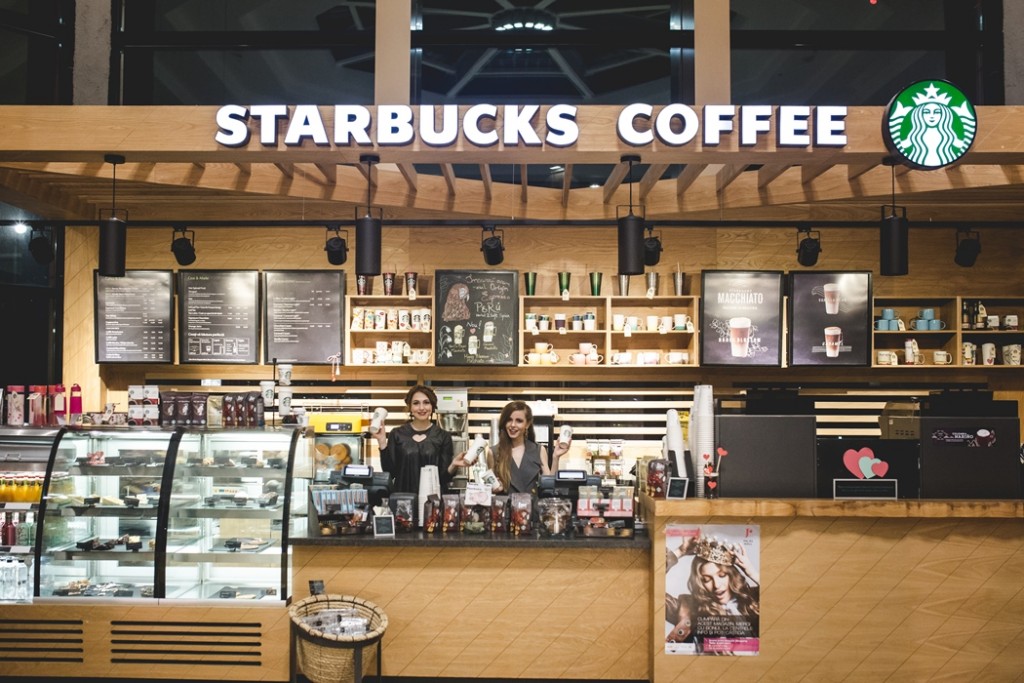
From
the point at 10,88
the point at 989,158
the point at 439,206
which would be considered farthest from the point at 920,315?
the point at 10,88

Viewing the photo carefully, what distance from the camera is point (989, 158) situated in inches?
159

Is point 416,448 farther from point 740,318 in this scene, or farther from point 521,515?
point 740,318

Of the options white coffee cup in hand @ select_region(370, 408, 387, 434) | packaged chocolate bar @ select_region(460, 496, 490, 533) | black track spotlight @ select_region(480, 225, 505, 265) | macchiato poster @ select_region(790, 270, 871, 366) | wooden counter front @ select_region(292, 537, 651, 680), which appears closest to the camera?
Result: wooden counter front @ select_region(292, 537, 651, 680)

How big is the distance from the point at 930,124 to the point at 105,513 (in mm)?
4552

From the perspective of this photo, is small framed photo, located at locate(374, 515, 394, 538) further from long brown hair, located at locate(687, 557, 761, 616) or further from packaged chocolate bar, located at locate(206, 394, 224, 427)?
long brown hair, located at locate(687, 557, 761, 616)

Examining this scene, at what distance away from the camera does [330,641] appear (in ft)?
12.3

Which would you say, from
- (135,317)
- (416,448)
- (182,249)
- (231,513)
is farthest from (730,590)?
(135,317)

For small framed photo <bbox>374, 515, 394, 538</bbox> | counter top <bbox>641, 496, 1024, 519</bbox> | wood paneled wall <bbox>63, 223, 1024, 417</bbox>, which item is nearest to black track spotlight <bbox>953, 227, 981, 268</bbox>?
wood paneled wall <bbox>63, 223, 1024, 417</bbox>

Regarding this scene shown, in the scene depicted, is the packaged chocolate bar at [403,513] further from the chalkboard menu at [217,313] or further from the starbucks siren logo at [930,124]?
the starbucks siren logo at [930,124]

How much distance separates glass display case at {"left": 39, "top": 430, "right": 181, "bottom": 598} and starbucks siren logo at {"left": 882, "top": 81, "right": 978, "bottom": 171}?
3.90 metres

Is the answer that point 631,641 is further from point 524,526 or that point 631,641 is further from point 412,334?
point 412,334

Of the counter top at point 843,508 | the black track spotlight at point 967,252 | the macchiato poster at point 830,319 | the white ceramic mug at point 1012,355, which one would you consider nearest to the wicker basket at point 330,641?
the counter top at point 843,508

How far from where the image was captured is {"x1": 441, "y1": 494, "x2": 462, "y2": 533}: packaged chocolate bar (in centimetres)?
415

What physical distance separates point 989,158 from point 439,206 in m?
3.30
